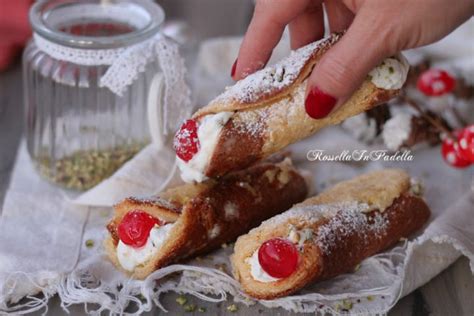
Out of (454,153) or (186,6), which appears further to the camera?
(186,6)

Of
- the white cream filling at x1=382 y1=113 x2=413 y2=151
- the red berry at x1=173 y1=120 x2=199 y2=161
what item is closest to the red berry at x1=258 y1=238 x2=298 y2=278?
the red berry at x1=173 y1=120 x2=199 y2=161

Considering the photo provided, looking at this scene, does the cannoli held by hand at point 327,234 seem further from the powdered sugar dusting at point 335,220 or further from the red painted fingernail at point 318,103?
the red painted fingernail at point 318,103

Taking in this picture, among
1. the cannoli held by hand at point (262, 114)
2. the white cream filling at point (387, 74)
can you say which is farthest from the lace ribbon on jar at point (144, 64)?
the white cream filling at point (387, 74)

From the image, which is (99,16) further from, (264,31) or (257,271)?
(257,271)

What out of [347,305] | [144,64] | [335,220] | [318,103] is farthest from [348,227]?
[144,64]

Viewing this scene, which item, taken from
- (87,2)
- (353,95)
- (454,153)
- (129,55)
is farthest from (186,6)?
(353,95)

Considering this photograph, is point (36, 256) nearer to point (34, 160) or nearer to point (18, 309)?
point (18, 309)

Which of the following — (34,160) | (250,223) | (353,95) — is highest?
(353,95)
